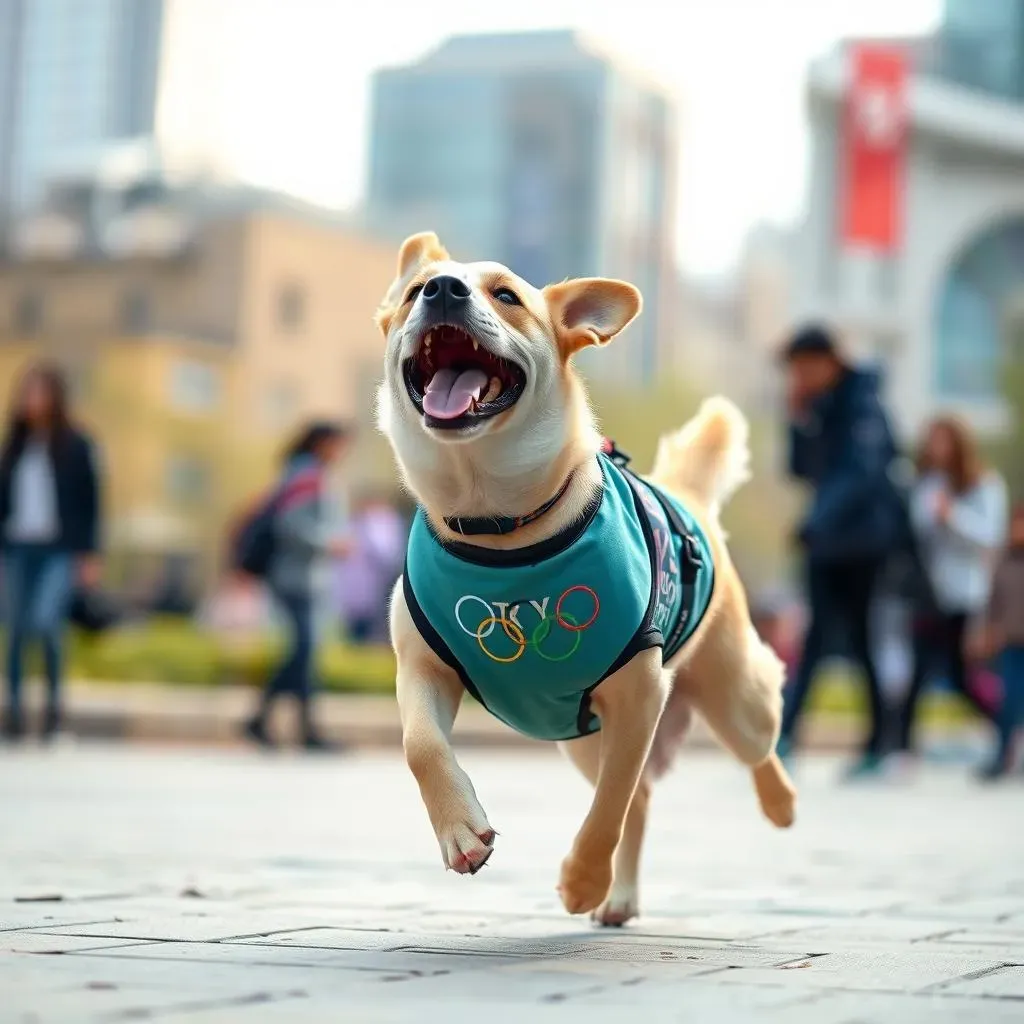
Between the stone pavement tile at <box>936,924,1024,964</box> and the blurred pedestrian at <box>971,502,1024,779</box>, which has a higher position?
the stone pavement tile at <box>936,924,1024,964</box>

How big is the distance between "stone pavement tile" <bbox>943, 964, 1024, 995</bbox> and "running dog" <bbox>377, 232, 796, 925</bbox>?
88cm

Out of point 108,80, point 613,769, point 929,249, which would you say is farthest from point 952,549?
point 108,80

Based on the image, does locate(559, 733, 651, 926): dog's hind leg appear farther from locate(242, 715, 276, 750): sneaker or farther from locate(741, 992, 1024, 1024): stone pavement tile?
locate(242, 715, 276, 750): sneaker

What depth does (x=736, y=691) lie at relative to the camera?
5121 millimetres

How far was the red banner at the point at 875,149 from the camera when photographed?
2078 inches

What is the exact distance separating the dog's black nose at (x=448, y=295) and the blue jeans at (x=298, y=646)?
8.79m

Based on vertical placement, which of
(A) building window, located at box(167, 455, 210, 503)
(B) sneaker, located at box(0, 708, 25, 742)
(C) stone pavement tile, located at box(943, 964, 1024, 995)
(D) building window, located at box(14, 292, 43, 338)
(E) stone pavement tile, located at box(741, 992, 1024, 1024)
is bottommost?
(A) building window, located at box(167, 455, 210, 503)

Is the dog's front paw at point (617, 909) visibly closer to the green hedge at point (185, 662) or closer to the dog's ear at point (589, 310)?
the dog's ear at point (589, 310)

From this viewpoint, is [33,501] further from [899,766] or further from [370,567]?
[899,766]

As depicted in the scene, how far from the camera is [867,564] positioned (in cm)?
1068

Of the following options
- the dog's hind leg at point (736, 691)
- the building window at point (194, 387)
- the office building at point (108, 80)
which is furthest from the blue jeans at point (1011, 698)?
the office building at point (108, 80)

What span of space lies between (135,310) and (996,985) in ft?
248

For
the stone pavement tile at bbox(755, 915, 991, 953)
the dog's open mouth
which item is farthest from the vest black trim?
the stone pavement tile at bbox(755, 915, 991, 953)

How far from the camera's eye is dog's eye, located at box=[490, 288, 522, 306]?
4328mm
